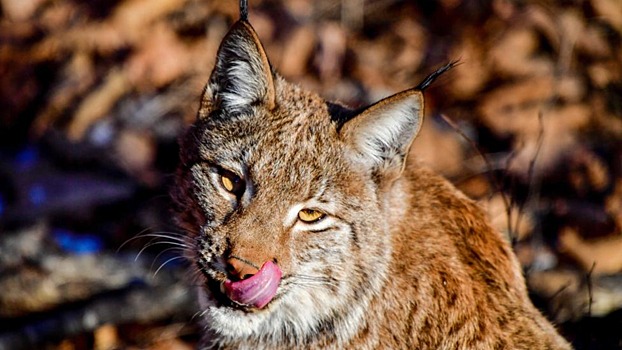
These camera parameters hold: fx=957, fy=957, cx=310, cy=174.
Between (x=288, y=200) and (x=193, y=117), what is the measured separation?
10.5 feet

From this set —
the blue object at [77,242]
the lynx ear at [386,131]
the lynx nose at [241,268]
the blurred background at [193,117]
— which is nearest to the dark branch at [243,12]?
the lynx ear at [386,131]

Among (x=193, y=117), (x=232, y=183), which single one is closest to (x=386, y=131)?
(x=232, y=183)

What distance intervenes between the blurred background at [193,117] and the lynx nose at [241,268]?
2.25 metres

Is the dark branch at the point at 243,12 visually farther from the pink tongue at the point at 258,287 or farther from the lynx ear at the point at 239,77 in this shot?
the pink tongue at the point at 258,287

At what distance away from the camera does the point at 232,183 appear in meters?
4.74

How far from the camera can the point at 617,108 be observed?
30.4 ft

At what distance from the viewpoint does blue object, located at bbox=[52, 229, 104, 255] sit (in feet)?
24.0

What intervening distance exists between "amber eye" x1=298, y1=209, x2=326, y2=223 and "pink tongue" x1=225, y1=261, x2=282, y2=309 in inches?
12.0

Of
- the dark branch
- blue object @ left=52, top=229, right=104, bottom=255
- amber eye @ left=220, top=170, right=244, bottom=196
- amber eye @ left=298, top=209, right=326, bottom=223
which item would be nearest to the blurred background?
blue object @ left=52, top=229, right=104, bottom=255

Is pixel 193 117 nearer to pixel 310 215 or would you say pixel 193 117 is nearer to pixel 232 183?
pixel 232 183

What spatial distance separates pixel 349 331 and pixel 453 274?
58cm

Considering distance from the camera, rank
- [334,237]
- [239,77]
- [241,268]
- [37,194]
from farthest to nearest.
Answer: [37,194] → [239,77] → [334,237] → [241,268]

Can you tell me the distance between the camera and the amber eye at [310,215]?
464 centimetres

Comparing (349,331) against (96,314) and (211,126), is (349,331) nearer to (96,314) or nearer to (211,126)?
(211,126)
